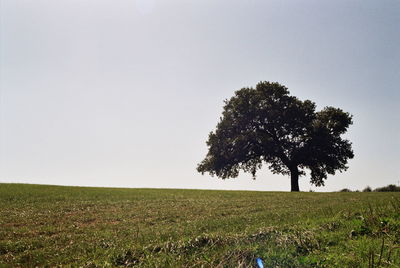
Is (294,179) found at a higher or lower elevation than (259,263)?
higher

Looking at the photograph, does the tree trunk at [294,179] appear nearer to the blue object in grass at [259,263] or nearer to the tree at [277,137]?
the tree at [277,137]

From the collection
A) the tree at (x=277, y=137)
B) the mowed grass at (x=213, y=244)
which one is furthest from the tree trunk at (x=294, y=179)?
the mowed grass at (x=213, y=244)

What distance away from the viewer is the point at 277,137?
49.5 meters

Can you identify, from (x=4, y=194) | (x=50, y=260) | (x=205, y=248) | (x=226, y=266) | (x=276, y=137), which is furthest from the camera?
(x=276, y=137)

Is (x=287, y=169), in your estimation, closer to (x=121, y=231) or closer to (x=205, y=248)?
(x=121, y=231)

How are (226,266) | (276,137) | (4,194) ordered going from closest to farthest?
(226,266) < (4,194) < (276,137)

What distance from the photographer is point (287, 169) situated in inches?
1983

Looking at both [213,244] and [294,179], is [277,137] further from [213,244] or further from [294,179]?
[213,244]

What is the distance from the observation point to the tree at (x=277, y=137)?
47.1 metres

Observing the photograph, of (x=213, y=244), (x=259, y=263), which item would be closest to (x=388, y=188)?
(x=213, y=244)

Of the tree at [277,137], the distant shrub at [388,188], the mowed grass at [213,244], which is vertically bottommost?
the mowed grass at [213,244]

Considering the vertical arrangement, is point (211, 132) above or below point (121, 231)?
above

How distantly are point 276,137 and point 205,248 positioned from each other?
A: 44.5 meters

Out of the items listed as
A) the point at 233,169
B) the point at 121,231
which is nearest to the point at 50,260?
the point at 121,231
